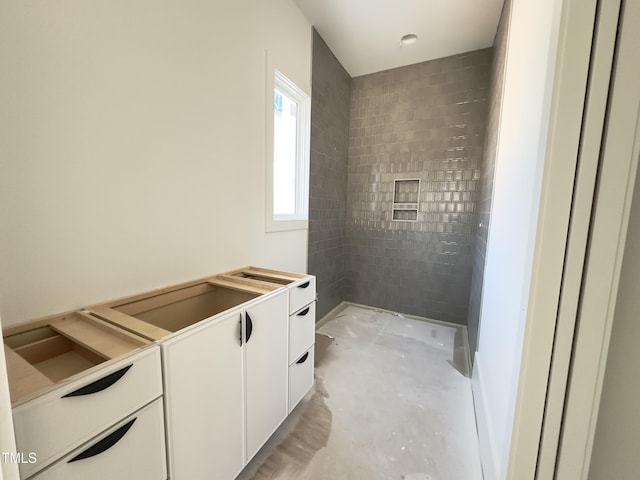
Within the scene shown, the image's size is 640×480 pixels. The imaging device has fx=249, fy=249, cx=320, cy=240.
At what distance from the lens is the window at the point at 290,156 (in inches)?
91.4

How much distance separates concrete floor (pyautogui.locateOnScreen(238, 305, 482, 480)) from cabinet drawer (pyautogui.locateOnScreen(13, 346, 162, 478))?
90cm

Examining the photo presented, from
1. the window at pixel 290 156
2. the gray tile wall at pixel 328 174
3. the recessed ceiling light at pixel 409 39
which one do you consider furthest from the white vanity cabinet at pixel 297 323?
the recessed ceiling light at pixel 409 39

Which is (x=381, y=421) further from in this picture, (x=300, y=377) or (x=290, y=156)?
(x=290, y=156)

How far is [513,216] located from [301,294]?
123 cm

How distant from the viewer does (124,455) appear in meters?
0.75

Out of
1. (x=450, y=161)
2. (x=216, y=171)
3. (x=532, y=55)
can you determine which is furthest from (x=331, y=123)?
(x=532, y=55)

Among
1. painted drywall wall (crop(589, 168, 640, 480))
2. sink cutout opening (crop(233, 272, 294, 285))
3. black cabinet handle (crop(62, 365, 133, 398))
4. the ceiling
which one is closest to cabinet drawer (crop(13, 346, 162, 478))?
black cabinet handle (crop(62, 365, 133, 398))

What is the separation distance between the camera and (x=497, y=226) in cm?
165

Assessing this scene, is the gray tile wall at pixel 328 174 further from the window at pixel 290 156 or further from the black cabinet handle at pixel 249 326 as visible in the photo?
the black cabinet handle at pixel 249 326

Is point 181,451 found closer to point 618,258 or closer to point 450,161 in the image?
point 618,258

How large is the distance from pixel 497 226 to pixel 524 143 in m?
0.65

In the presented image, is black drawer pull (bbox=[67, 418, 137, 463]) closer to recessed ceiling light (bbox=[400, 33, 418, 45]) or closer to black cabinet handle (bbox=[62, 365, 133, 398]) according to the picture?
black cabinet handle (bbox=[62, 365, 133, 398])

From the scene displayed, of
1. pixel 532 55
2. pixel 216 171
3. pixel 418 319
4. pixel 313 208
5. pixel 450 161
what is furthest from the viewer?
pixel 418 319

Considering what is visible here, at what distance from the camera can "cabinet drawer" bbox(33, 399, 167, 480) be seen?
65cm
